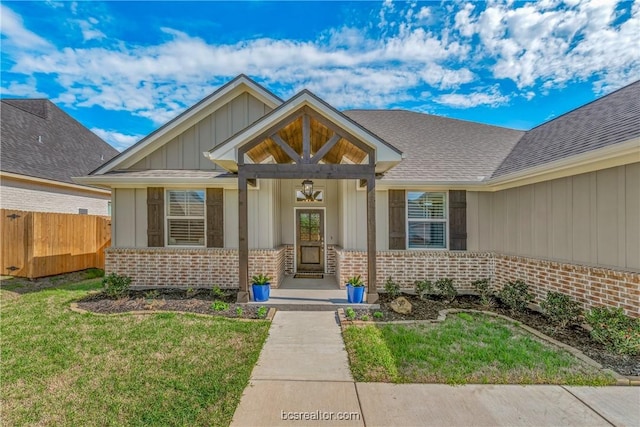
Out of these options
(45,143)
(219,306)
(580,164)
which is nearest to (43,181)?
(45,143)

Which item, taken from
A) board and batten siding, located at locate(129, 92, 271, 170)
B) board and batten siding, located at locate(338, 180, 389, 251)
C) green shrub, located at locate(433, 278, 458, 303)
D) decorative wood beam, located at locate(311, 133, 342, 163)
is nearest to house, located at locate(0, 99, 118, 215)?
board and batten siding, located at locate(129, 92, 271, 170)

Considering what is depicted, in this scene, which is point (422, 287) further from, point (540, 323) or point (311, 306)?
point (311, 306)

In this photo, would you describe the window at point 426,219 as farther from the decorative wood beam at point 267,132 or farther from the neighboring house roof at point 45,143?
the neighboring house roof at point 45,143

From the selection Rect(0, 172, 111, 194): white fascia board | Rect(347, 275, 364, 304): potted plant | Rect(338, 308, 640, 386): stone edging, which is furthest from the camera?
Rect(0, 172, 111, 194): white fascia board

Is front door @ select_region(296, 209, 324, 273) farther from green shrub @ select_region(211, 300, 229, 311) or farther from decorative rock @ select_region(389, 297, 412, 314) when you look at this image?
decorative rock @ select_region(389, 297, 412, 314)

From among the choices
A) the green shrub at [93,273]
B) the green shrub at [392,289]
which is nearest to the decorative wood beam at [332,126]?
the green shrub at [392,289]

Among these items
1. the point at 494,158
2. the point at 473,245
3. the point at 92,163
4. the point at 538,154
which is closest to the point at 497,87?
the point at 494,158

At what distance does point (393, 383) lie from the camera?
3.73 m

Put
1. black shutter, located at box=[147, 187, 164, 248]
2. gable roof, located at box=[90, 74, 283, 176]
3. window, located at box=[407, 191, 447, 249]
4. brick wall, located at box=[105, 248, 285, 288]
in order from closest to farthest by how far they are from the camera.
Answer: window, located at box=[407, 191, 447, 249] → brick wall, located at box=[105, 248, 285, 288] → black shutter, located at box=[147, 187, 164, 248] → gable roof, located at box=[90, 74, 283, 176]

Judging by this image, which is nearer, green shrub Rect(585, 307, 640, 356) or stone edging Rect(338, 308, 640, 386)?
stone edging Rect(338, 308, 640, 386)

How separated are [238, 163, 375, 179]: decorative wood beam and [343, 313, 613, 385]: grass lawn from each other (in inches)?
127

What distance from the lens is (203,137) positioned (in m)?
9.09

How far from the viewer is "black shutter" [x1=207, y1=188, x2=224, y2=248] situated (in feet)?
27.8

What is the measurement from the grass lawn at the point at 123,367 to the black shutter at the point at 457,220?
18.5 feet
